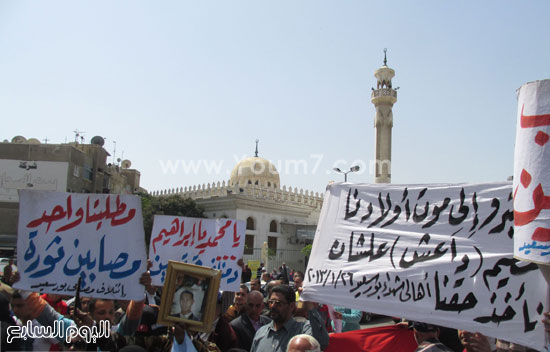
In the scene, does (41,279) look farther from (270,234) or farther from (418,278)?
(270,234)

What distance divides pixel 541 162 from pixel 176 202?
36126mm

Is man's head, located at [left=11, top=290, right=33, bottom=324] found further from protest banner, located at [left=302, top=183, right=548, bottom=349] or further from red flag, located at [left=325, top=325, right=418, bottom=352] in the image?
red flag, located at [left=325, top=325, right=418, bottom=352]

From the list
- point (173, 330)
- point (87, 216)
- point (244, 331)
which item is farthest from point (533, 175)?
point (87, 216)

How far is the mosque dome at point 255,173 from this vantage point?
43.6 meters

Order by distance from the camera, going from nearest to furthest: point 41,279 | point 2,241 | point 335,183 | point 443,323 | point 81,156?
point 443,323
point 41,279
point 335,183
point 2,241
point 81,156

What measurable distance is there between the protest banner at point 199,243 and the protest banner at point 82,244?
87.4 inches

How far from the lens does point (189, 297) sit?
3.44 metres

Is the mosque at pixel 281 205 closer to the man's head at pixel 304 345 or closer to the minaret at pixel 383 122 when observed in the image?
the minaret at pixel 383 122

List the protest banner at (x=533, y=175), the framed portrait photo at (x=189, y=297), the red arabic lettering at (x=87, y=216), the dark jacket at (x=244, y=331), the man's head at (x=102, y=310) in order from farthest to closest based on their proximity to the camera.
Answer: the dark jacket at (x=244, y=331) → the red arabic lettering at (x=87, y=216) → the man's head at (x=102, y=310) → the framed portrait photo at (x=189, y=297) → the protest banner at (x=533, y=175)

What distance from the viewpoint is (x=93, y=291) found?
4.21 meters

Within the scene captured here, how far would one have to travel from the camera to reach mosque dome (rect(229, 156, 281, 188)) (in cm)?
4356

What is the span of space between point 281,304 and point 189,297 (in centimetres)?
85

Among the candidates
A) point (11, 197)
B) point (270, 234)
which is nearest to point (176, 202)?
point (270, 234)

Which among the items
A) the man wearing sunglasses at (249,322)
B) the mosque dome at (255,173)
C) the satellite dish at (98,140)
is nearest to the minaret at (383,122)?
the mosque dome at (255,173)
